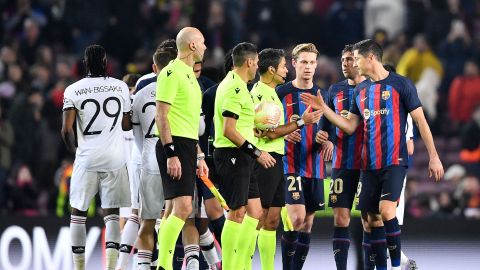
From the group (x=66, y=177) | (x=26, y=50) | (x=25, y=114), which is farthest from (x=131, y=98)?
(x=26, y=50)

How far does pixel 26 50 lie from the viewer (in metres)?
22.1

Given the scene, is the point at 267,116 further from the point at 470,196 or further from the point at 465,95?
the point at 465,95

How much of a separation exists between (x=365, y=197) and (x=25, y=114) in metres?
8.13

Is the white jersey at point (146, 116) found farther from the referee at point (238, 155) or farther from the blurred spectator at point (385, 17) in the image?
the blurred spectator at point (385, 17)

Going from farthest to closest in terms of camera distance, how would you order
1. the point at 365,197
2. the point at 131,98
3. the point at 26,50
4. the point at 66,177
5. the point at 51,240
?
the point at 26,50, the point at 66,177, the point at 51,240, the point at 131,98, the point at 365,197

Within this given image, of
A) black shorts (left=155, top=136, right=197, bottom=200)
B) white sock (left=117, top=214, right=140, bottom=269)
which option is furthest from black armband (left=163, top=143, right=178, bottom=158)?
white sock (left=117, top=214, right=140, bottom=269)

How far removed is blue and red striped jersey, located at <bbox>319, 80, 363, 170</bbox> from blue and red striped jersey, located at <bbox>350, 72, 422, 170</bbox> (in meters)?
0.64

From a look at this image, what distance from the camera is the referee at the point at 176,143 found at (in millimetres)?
12055

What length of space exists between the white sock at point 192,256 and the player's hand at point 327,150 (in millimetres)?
1839

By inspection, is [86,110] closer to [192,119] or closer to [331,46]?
[192,119]

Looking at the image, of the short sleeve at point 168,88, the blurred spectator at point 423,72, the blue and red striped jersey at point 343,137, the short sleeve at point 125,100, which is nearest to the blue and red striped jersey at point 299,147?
the blue and red striped jersey at point 343,137

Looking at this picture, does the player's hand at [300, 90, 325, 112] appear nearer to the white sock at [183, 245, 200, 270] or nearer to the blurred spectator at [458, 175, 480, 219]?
the white sock at [183, 245, 200, 270]

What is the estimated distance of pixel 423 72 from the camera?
21.3 meters

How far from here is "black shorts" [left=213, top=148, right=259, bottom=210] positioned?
12500 millimetres
